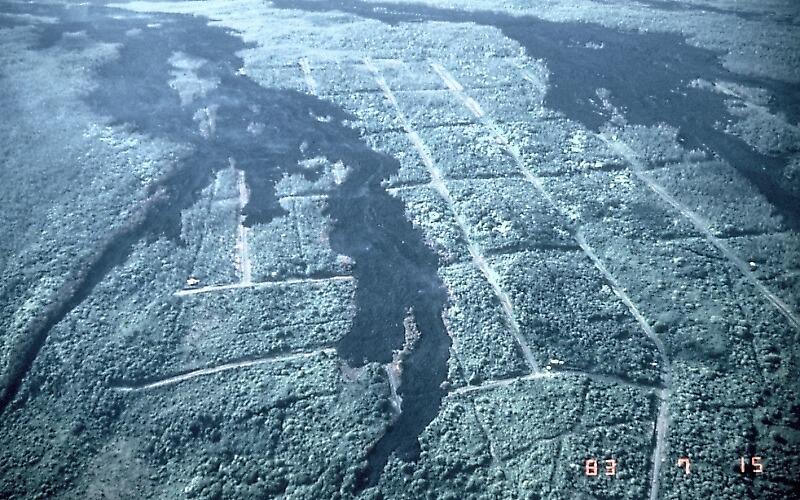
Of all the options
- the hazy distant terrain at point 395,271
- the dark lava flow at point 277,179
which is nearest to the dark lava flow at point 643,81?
the hazy distant terrain at point 395,271

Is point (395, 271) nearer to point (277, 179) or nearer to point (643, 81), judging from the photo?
point (277, 179)

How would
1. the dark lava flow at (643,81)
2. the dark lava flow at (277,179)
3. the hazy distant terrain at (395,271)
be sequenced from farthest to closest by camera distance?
the dark lava flow at (643,81) < the dark lava flow at (277,179) < the hazy distant terrain at (395,271)

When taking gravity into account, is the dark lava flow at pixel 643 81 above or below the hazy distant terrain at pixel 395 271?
above

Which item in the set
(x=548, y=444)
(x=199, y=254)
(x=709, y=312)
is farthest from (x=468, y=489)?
(x=199, y=254)

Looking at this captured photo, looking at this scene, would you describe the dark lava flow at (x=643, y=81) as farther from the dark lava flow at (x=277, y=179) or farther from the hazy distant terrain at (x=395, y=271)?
the dark lava flow at (x=277, y=179)

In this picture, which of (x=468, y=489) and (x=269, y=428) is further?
(x=269, y=428)

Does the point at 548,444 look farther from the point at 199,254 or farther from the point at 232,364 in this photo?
the point at 199,254
